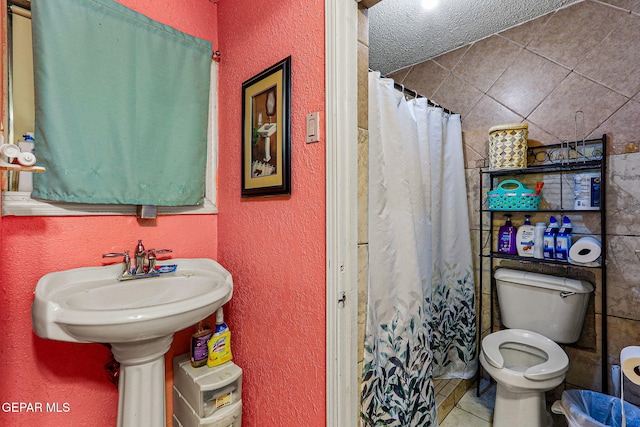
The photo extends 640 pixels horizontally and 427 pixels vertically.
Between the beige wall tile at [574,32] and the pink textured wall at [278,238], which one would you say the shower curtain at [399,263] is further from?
the beige wall tile at [574,32]

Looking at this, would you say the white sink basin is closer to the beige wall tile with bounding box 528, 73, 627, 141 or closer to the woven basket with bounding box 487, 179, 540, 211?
the woven basket with bounding box 487, 179, 540, 211

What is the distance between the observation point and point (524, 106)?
1.74m

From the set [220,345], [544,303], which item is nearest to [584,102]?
[544,303]

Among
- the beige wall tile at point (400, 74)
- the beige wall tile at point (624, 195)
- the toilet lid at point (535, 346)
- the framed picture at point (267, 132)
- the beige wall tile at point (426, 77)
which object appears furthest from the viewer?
the beige wall tile at point (400, 74)

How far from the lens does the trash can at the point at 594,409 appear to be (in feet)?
3.64

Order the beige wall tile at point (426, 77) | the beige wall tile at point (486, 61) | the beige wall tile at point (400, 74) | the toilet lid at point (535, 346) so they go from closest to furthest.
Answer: the toilet lid at point (535, 346)
the beige wall tile at point (486, 61)
the beige wall tile at point (426, 77)
the beige wall tile at point (400, 74)

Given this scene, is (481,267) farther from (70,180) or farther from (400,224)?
(70,180)

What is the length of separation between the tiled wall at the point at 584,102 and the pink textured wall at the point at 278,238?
1.47 metres

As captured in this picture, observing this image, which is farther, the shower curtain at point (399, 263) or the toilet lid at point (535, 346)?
the toilet lid at point (535, 346)

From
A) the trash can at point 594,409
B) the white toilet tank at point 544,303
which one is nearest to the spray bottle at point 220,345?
the trash can at point 594,409

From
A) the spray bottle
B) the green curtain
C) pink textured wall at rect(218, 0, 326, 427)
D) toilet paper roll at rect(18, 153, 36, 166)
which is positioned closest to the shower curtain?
pink textured wall at rect(218, 0, 326, 427)

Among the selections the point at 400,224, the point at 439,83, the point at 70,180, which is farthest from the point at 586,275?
the point at 70,180

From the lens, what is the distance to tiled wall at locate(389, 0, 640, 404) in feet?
4.63

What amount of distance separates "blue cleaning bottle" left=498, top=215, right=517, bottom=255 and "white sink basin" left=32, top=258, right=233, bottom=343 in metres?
1.60
